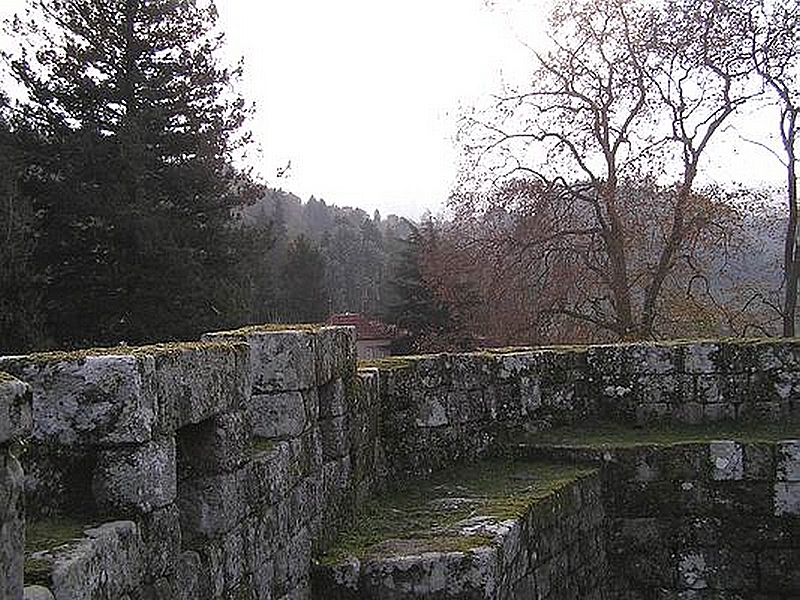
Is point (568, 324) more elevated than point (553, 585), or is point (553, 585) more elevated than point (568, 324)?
point (568, 324)

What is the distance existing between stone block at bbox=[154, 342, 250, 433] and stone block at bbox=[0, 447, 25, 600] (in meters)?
1.18

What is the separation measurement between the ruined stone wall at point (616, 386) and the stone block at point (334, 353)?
5.66 ft

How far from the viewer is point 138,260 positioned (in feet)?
69.2

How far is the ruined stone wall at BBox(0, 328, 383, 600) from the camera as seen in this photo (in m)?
2.94

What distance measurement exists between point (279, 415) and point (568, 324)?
46.3 ft

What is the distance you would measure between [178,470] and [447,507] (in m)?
2.77

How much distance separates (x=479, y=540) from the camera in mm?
5211

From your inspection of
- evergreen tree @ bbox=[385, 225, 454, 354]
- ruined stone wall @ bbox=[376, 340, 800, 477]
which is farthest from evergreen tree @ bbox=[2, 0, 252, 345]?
ruined stone wall @ bbox=[376, 340, 800, 477]

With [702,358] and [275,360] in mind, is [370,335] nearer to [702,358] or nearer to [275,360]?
[702,358]

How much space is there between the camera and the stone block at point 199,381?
3.28 m

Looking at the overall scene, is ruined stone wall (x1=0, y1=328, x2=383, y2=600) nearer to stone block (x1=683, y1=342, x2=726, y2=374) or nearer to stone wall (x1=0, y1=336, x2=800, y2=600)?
stone wall (x1=0, y1=336, x2=800, y2=600)

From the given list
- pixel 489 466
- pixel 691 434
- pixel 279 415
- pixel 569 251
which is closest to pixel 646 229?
pixel 569 251

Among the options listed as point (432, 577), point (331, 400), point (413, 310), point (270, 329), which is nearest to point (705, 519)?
point (432, 577)

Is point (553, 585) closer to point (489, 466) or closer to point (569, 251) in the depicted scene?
point (489, 466)
